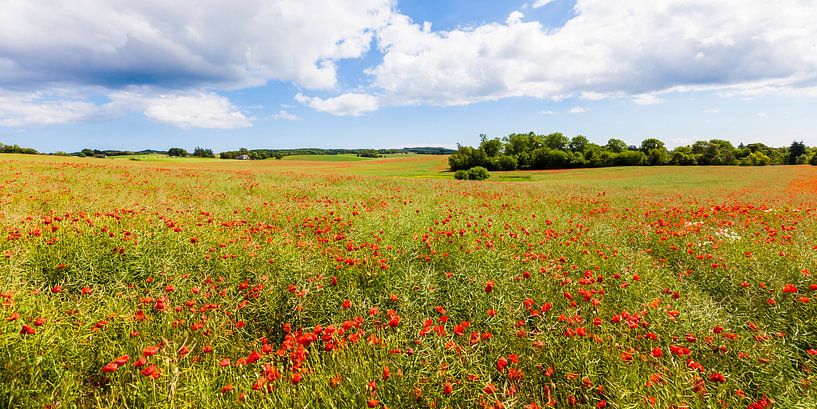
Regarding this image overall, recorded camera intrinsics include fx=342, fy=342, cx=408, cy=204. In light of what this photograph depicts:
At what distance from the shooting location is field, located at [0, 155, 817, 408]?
103 inches

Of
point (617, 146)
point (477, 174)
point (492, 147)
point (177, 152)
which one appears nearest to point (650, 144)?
point (617, 146)

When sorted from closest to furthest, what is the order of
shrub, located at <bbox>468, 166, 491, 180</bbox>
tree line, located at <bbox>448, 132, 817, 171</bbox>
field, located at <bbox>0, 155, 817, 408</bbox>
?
field, located at <bbox>0, 155, 817, 408</bbox>
shrub, located at <bbox>468, 166, 491, 180</bbox>
tree line, located at <bbox>448, 132, 817, 171</bbox>

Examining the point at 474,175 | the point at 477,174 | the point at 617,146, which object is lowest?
the point at 474,175

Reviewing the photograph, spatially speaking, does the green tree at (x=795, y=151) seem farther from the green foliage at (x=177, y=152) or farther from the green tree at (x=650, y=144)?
the green foliage at (x=177, y=152)

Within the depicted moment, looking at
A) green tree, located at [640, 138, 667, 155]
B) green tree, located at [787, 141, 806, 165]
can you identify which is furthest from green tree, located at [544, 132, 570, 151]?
green tree, located at [787, 141, 806, 165]

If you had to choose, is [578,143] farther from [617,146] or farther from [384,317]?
[384,317]

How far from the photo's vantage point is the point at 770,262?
5.68 metres

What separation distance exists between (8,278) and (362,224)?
501 centimetres

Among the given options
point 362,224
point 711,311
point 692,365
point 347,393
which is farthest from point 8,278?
point 711,311

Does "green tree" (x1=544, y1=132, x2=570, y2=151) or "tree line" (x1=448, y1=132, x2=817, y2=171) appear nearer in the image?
"tree line" (x1=448, y1=132, x2=817, y2=171)

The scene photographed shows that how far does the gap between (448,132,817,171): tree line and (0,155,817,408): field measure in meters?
66.8

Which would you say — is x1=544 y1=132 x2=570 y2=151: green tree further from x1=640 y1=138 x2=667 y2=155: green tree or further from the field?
the field

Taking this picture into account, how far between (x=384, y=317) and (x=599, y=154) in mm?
79806

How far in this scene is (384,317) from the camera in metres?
4.02
